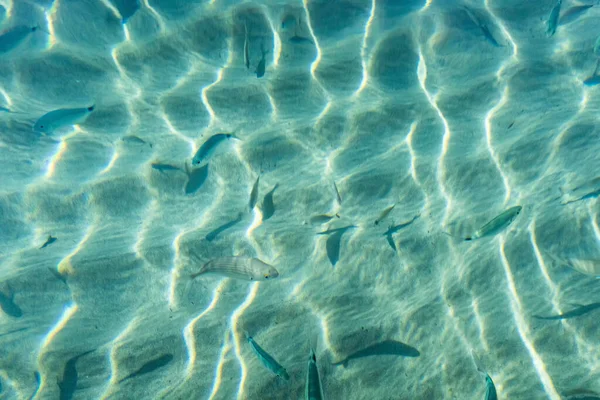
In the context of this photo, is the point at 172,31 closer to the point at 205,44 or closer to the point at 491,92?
the point at 205,44

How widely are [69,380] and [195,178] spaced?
218 cm

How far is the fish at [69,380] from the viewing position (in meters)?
2.67

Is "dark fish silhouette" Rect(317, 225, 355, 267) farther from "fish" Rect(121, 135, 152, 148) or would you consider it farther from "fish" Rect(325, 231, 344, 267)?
"fish" Rect(121, 135, 152, 148)

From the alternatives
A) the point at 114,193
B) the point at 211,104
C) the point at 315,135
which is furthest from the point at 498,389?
the point at 211,104

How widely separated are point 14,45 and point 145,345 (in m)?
4.49

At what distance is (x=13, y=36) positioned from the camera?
4.76 metres

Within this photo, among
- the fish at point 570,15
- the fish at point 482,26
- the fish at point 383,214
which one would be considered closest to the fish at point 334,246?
the fish at point 383,214

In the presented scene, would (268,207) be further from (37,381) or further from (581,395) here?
(581,395)

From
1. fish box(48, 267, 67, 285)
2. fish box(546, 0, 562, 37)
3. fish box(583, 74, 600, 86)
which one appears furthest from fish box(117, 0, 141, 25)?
fish box(583, 74, 600, 86)

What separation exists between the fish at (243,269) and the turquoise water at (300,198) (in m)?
0.42

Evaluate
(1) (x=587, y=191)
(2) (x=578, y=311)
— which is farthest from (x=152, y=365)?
(1) (x=587, y=191)

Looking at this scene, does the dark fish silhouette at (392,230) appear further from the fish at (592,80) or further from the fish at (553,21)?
the fish at (553,21)

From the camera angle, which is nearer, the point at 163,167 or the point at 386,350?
the point at 386,350

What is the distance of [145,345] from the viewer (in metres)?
2.93
